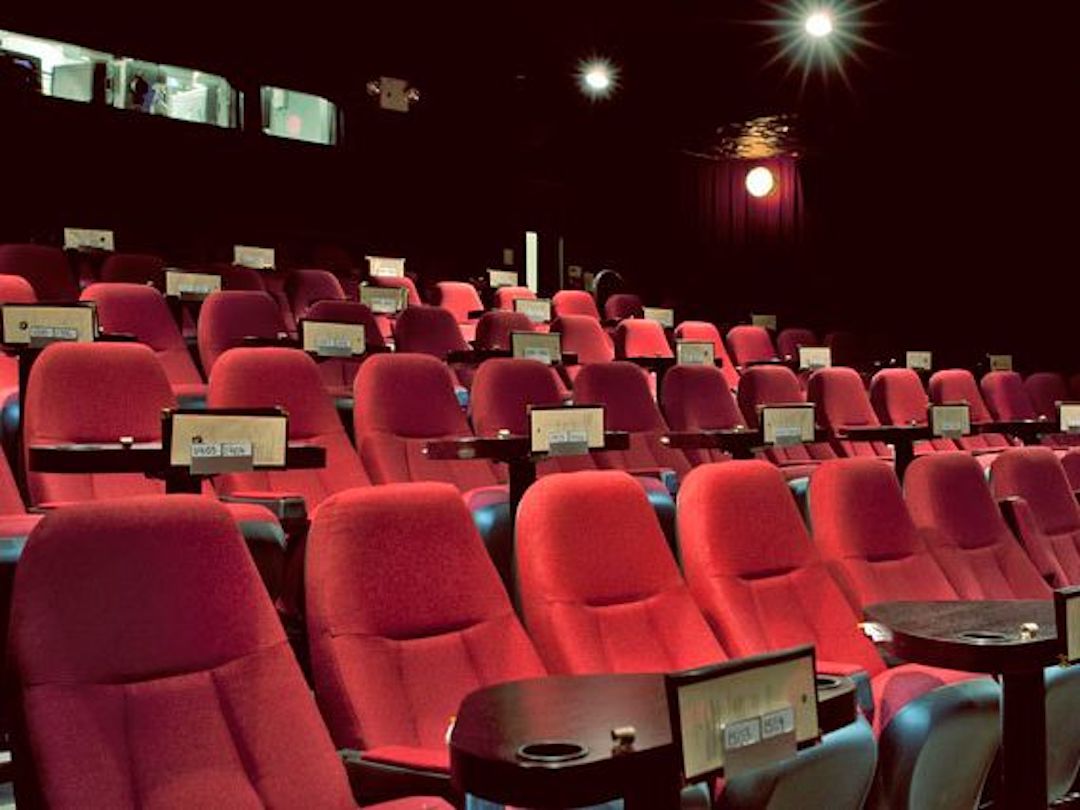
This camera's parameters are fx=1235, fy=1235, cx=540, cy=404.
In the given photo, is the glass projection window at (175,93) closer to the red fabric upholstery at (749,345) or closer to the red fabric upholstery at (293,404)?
the red fabric upholstery at (749,345)

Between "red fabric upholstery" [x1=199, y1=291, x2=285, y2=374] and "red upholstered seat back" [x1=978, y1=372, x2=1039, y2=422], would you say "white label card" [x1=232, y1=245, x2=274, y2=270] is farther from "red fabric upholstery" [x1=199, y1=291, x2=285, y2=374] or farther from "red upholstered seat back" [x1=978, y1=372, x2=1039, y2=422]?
"red upholstered seat back" [x1=978, y1=372, x2=1039, y2=422]

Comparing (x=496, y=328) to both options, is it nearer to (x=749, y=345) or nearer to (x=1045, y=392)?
(x=749, y=345)

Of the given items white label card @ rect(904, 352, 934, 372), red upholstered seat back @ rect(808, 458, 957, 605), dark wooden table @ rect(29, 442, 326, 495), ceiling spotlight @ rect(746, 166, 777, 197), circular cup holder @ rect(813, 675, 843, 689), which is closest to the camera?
circular cup holder @ rect(813, 675, 843, 689)

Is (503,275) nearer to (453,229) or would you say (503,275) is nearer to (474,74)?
(453,229)

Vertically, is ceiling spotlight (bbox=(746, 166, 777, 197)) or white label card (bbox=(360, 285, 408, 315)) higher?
ceiling spotlight (bbox=(746, 166, 777, 197))

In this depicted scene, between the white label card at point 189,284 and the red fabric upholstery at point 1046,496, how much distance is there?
3.90 metres

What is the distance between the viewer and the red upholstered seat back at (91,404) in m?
3.50

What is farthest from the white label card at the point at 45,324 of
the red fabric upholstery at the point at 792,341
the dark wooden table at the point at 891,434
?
the red fabric upholstery at the point at 792,341

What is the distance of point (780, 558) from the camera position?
309 cm

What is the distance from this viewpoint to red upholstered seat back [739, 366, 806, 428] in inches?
229

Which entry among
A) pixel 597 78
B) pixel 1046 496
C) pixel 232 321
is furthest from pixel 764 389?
pixel 597 78

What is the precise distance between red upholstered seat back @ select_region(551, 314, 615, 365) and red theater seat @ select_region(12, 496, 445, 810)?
4921 millimetres

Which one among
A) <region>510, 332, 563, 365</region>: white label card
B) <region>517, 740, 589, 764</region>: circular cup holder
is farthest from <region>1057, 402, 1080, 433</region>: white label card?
<region>517, 740, 589, 764</region>: circular cup holder

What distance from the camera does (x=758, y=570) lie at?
120 inches
